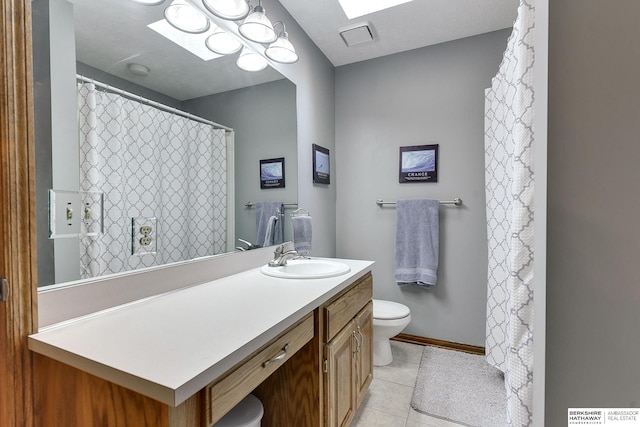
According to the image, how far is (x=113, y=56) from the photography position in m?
1.02

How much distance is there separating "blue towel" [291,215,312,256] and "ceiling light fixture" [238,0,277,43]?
998 millimetres

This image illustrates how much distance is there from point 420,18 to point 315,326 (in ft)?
6.97

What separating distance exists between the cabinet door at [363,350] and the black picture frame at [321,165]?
1060 mm

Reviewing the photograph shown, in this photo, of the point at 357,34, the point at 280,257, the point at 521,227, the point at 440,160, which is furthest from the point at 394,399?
the point at 357,34

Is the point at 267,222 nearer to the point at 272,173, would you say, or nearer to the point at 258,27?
the point at 272,173

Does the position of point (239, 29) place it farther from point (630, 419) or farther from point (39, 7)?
point (630, 419)

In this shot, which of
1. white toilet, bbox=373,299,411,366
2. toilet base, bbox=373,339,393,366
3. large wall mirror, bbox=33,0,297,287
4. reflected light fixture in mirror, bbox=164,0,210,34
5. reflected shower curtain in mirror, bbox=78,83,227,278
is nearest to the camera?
large wall mirror, bbox=33,0,297,287

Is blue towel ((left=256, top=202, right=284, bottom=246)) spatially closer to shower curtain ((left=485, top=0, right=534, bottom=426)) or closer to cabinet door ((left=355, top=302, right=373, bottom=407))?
cabinet door ((left=355, top=302, right=373, bottom=407))

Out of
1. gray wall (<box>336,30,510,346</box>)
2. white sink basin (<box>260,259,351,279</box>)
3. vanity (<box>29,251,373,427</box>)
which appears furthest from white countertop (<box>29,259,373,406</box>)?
gray wall (<box>336,30,510,346</box>)

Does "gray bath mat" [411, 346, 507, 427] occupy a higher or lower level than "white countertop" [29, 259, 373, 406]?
lower

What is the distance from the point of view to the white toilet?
75.8 inches

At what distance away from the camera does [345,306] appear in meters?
1.30

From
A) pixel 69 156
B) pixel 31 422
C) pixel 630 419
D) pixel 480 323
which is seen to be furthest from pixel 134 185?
pixel 480 323

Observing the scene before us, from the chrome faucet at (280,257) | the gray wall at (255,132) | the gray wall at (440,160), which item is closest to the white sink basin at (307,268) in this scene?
the chrome faucet at (280,257)
